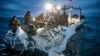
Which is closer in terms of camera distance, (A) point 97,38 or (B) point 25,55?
(B) point 25,55

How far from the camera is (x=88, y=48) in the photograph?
4234 mm

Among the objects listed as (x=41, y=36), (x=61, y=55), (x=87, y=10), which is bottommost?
(x=61, y=55)

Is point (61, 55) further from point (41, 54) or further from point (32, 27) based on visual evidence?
point (32, 27)

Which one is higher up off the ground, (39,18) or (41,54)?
(39,18)

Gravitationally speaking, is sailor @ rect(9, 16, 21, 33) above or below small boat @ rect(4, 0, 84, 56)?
above

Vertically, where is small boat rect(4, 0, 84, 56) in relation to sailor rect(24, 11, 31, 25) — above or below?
below

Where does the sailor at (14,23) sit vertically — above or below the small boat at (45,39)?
→ above

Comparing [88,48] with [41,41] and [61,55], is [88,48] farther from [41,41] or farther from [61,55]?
[41,41]

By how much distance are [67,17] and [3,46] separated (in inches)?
39.4

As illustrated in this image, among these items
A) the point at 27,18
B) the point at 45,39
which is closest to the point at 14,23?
the point at 27,18

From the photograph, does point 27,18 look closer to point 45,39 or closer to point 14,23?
point 14,23

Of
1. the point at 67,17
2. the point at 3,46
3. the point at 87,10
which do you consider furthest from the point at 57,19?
the point at 3,46

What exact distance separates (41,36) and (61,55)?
0.38 meters

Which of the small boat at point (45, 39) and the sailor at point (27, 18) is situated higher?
the sailor at point (27, 18)
